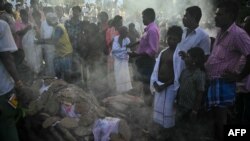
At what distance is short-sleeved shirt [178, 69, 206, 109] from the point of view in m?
4.40

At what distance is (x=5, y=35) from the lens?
11.3 ft

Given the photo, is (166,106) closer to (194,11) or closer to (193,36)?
(193,36)

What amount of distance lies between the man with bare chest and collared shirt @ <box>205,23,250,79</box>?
0.62 m

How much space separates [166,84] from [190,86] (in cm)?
32

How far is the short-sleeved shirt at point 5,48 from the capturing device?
342 cm

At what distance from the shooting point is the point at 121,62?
7.59 meters

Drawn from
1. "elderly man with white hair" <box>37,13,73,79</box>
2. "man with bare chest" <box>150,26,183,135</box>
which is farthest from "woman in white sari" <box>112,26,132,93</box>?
"man with bare chest" <box>150,26,183,135</box>

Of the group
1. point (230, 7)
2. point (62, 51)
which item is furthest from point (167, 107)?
point (62, 51)

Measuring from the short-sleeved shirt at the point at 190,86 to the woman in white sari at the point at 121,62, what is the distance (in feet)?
9.87

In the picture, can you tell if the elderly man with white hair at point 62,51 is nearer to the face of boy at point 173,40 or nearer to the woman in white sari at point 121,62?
the woman in white sari at point 121,62

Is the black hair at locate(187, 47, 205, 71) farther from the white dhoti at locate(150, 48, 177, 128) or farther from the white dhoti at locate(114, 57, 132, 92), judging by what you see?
the white dhoti at locate(114, 57, 132, 92)

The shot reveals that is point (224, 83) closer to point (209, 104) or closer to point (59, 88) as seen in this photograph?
point (209, 104)

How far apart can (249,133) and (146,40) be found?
2598mm

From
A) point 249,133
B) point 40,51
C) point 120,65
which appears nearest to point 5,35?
point 249,133
